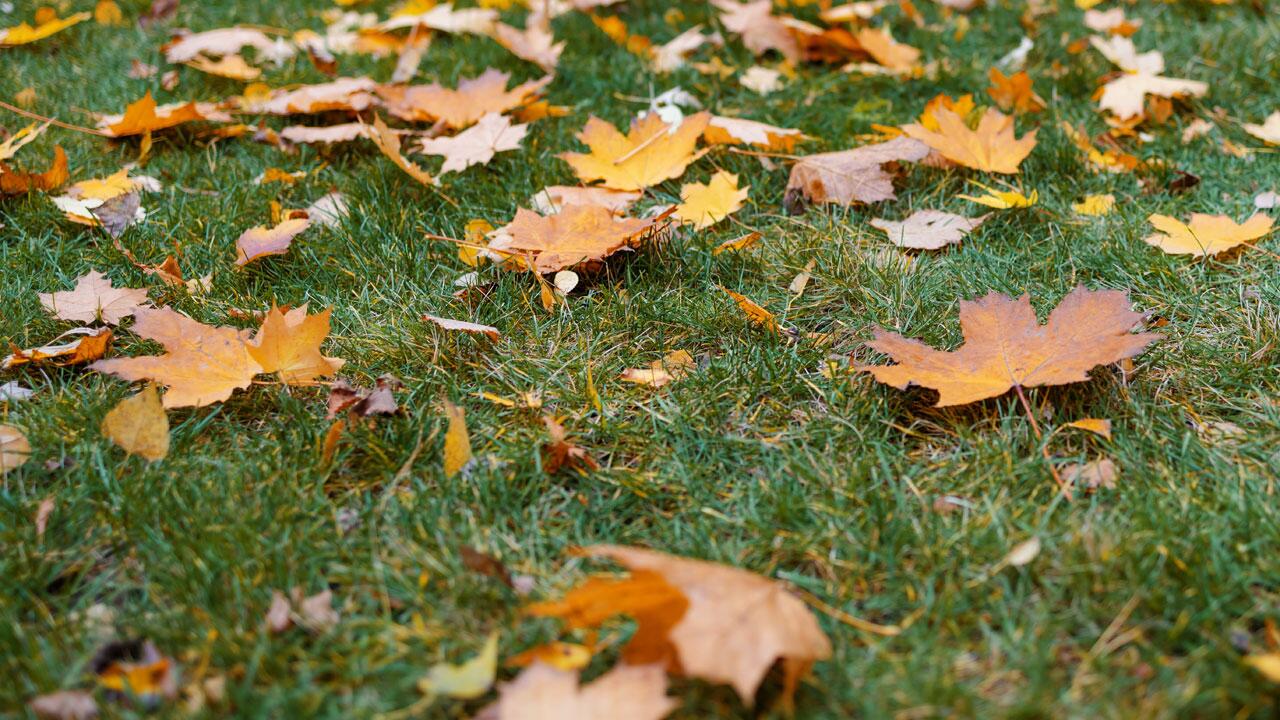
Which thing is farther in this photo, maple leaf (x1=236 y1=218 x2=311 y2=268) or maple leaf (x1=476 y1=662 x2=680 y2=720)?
maple leaf (x1=236 y1=218 x2=311 y2=268)

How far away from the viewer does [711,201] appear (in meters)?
2.27

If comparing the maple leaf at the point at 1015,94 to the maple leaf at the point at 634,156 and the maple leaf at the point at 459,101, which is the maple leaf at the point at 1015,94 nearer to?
the maple leaf at the point at 634,156

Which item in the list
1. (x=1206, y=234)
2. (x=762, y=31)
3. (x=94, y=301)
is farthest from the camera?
(x=762, y=31)

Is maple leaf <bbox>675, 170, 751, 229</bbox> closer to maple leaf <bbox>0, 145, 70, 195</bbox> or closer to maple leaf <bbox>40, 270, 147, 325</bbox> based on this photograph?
maple leaf <bbox>40, 270, 147, 325</bbox>

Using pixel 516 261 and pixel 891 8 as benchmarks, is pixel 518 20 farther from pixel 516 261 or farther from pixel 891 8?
pixel 516 261

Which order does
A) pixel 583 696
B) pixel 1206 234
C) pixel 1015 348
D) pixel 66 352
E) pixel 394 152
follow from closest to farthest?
pixel 583 696 → pixel 1015 348 → pixel 66 352 → pixel 1206 234 → pixel 394 152

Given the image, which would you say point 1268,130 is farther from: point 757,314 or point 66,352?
point 66,352

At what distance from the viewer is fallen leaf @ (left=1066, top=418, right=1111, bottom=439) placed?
1543 millimetres

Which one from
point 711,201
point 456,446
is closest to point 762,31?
point 711,201

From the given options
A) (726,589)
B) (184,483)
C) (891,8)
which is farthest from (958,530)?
(891,8)

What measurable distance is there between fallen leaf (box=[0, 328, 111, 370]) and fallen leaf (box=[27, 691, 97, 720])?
807 mm

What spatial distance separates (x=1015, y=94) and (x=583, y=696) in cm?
231

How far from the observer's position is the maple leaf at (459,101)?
8.77ft

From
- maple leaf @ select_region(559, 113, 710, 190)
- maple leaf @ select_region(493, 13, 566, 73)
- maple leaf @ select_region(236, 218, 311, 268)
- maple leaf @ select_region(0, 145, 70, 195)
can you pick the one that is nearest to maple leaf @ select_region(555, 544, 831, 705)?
maple leaf @ select_region(236, 218, 311, 268)
